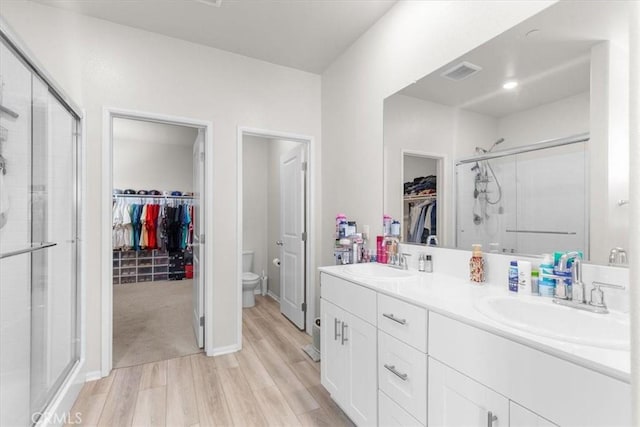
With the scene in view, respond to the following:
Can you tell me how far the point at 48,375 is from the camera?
1.83 metres

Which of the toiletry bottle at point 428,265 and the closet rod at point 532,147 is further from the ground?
the closet rod at point 532,147

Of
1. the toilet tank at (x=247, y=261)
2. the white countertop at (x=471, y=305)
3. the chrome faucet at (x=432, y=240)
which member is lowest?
the toilet tank at (x=247, y=261)

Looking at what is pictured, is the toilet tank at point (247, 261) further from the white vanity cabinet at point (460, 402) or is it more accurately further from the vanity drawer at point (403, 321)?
the white vanity cabinet at point (460, 402)

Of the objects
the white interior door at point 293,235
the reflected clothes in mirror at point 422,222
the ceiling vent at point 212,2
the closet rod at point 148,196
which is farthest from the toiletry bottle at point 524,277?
the closet rod at point 148,196

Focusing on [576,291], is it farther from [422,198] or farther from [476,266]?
[422,198]

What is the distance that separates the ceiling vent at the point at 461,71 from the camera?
5.49 feet

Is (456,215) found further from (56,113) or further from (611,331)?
(56,113)

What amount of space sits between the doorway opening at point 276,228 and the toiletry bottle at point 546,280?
2.08m

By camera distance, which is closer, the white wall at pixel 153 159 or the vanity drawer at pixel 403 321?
the vanity drawer at pixel 403 321

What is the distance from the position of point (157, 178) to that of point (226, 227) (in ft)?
12.6

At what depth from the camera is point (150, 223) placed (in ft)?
17.3

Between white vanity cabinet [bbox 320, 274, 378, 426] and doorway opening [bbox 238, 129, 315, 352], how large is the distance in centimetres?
115

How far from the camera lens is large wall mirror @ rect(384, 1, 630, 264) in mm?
1182

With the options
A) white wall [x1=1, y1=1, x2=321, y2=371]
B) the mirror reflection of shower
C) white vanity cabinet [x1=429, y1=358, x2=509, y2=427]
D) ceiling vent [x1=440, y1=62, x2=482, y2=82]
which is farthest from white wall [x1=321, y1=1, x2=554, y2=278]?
white vanity cabinet [x1=429, y1=358, x2=509, y2=427]
